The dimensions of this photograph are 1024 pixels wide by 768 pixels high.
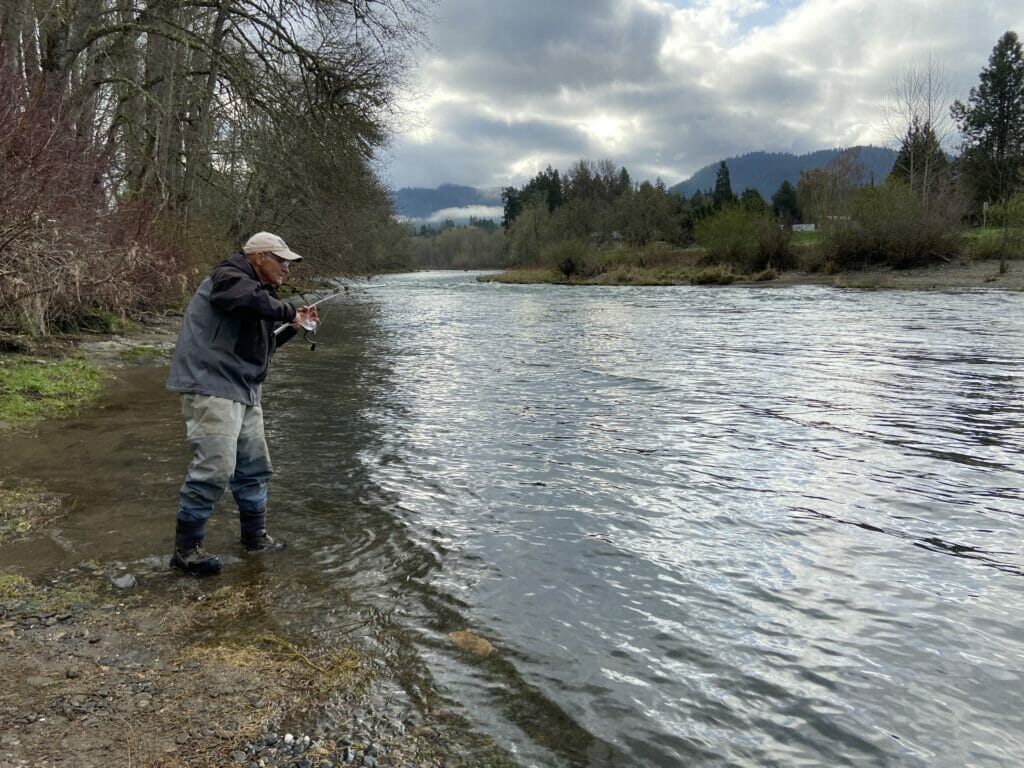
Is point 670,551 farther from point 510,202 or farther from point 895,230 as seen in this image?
point 510,202

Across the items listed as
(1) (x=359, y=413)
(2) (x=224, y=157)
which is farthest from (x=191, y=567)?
(2) (x=224, y=157)

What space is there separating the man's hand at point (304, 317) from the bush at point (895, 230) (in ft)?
146

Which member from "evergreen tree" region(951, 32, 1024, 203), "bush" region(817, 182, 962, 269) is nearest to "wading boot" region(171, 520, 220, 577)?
"bush" region(817, 182, 962, 269)

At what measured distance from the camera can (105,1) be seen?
50.7ft

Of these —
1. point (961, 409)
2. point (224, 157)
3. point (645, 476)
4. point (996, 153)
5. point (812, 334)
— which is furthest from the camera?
point (996, 153)

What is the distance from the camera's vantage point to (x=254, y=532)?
195 inches

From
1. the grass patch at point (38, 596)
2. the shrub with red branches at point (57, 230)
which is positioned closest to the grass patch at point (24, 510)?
the grass patch at point (38, 596)

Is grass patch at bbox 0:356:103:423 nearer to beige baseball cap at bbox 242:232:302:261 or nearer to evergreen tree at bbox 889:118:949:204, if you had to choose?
beige baseball cap at bbox 242:232:302:261

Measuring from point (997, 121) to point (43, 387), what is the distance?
8246 centimetres

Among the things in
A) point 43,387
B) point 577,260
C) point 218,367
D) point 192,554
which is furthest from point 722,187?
point 192,554

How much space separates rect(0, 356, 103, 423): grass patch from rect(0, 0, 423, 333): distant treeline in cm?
107

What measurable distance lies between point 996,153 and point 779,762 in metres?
82.4

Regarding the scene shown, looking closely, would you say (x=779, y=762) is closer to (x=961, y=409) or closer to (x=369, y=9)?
(x=961, y=409)

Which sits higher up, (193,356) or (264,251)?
(264,251)
